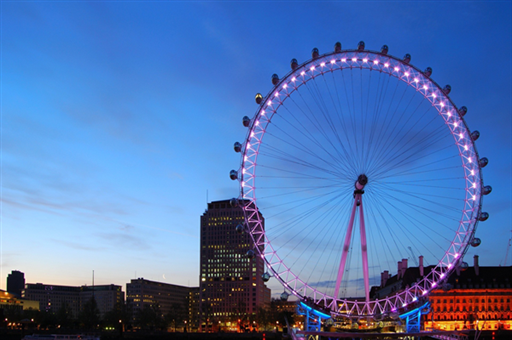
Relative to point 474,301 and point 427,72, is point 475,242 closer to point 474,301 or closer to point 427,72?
point 427,72

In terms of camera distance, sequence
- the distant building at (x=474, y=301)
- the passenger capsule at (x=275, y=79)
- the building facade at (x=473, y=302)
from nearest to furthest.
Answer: the passenger capsule at (x=275, y=79) → the distant building at (x=474, y=301) → the building facade at (x=473, y=302)

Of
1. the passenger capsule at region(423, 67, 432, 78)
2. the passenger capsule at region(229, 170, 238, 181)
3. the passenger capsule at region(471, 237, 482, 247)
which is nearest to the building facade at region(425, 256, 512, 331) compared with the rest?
the passenger capsule at region(471, 237, 482, 247)

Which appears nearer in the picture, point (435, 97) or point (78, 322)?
point (435, 97)

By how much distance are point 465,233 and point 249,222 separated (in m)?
26.0

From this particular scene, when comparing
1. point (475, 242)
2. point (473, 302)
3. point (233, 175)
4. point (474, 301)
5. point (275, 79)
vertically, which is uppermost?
point (275, 79)

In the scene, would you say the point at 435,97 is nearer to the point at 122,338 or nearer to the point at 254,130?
the point at 254,130

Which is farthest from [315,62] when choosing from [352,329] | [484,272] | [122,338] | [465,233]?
[484,272]

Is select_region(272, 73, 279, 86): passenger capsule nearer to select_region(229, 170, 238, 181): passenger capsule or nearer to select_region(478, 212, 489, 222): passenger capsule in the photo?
select_region(229, 170, 238, 181): passenger capsule

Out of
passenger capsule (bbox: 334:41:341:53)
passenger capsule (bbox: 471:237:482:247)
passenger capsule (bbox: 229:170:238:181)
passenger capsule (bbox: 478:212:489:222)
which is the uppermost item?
passenger capsule (bbox: 334:41:341:53)

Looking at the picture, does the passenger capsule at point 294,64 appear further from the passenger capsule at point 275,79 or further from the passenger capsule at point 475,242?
the passenger capsule at point 475,242

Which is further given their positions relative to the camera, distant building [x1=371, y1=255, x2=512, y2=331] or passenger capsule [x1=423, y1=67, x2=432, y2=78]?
distant building [x1=371, y1=255, x2=512, y2=331]

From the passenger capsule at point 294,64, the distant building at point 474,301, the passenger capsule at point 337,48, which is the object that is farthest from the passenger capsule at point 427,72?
the distant building at point 474,301

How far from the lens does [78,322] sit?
15600 cm

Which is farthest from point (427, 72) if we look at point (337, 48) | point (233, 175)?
point (233, 175)
